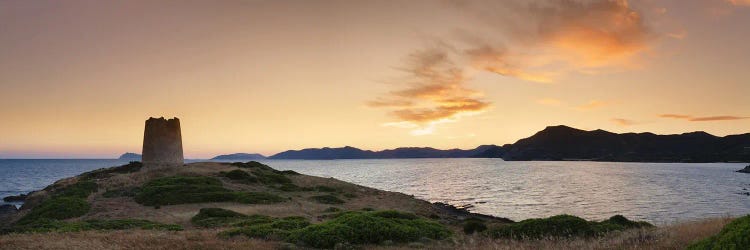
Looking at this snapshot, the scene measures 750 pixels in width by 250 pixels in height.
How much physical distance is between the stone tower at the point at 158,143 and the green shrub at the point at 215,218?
33.2 meters

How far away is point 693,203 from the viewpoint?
193 ft

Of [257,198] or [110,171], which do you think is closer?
[257,198]

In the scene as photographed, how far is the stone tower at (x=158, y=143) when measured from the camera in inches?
2419

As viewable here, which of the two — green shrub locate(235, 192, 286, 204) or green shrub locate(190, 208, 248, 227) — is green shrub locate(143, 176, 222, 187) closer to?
green shrub locate(235, 192, 286, 204)

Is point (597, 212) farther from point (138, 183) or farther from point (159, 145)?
point (159, 145)

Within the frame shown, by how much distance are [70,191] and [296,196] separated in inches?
864

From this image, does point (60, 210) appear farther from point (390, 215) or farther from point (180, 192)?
point (390, 215)

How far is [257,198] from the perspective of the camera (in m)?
43.1

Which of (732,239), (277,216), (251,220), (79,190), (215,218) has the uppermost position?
(732,239)

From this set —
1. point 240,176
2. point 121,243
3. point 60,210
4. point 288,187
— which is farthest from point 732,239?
point 240,176

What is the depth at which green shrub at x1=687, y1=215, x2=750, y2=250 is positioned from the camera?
7.69 meters

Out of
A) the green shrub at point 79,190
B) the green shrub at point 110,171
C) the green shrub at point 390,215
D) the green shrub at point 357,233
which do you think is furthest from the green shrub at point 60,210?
the green shrub at point 357,233

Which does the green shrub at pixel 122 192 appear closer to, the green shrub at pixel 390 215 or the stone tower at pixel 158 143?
the stone tower at pixel 158 143

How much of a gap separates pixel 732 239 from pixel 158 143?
6442 cm
